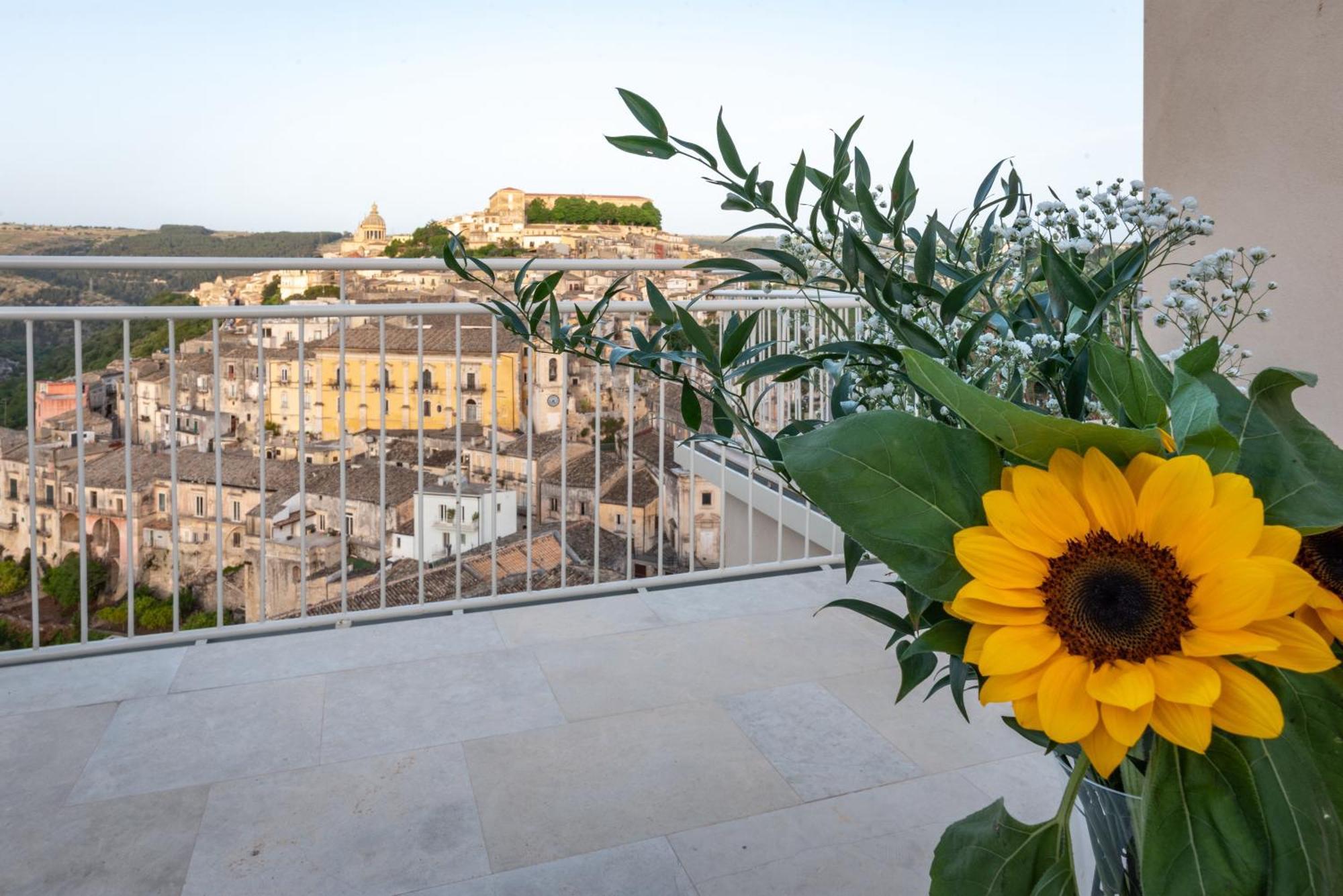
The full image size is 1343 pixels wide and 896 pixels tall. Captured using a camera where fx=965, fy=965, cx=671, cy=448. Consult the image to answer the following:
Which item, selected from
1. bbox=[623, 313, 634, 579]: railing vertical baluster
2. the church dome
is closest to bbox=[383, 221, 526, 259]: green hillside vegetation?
bbox=[623, 313, 634, 579]: railing vertical baluster

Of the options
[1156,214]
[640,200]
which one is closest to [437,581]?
[1156,214]

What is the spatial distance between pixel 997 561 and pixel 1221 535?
3.0 inches

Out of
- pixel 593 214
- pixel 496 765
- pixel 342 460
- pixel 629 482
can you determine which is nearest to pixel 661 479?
pixel 629 482

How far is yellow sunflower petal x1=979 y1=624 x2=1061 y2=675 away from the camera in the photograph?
342 mm

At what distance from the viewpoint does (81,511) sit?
249 centimetres

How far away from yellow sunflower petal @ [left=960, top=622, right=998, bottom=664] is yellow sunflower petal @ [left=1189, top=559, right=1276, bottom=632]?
2.7 inches

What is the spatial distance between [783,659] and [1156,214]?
2021 mm

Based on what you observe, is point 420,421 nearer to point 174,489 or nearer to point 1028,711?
point 174,489

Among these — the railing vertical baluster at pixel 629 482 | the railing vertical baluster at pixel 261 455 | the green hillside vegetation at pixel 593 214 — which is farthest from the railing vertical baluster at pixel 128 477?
the green hillside vegetation at pixel 593 214

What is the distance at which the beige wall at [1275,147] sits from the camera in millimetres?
1534

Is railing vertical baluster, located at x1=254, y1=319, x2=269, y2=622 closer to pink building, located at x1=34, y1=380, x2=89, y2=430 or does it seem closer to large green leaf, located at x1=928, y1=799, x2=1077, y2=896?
pink building, located at x1=34, y1=380, x2=89, y2=430

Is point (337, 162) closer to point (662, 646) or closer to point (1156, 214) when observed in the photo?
point (662, 646)

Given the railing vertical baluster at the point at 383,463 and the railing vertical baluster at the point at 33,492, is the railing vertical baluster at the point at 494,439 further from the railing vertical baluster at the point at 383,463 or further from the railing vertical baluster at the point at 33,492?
the railing vertical baluster at the point at 33,492

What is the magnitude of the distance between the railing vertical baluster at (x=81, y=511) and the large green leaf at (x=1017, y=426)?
8.20 feet
